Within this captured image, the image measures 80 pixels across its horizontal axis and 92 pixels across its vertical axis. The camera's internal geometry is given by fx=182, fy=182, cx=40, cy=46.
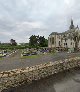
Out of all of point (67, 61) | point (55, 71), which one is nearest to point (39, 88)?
point (55, 71)

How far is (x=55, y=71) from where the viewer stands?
20.0m

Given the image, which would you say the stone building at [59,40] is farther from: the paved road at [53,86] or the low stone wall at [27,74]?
the paved road at [53,86]

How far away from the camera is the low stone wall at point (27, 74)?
39.9 ft

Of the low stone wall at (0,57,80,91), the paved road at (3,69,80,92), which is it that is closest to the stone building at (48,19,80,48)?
the low stone wall at (0,57,80,91)

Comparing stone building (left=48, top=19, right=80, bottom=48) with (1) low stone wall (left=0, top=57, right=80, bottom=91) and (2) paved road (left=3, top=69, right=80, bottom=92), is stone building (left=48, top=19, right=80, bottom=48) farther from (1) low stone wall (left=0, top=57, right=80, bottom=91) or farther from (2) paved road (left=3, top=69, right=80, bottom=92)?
(2) paved road (left=3, top=69, right=80, bottom=92)

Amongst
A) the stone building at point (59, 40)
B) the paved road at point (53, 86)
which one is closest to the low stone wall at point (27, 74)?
the paved road at point (53, 86)

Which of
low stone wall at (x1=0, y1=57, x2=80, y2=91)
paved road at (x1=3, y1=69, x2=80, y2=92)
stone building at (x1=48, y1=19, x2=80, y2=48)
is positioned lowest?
paved road at (x1=3, y1=69, x2=80, y2=92)

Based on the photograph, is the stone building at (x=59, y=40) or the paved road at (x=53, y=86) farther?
the stone building at (x=59, y=40)

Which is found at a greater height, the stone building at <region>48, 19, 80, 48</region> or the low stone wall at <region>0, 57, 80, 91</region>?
the stone building at <region>48, 19, 80, 48</region>

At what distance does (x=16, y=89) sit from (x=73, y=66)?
13514mm

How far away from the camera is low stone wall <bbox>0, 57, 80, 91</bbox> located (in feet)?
39.9

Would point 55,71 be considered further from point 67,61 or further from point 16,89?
point 16,89

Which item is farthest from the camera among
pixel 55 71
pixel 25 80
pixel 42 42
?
pixel 42 42

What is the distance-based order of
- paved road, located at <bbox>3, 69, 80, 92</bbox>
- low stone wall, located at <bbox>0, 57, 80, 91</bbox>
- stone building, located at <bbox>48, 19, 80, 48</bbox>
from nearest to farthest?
low stone wall, located at <bbox>0, 57, 80, 91</bbox>, paved road, located at <bbox>3, 69, 80, 92</bbox>, stone building, located at <bbox>48, 19, 80, 48</bbox>
